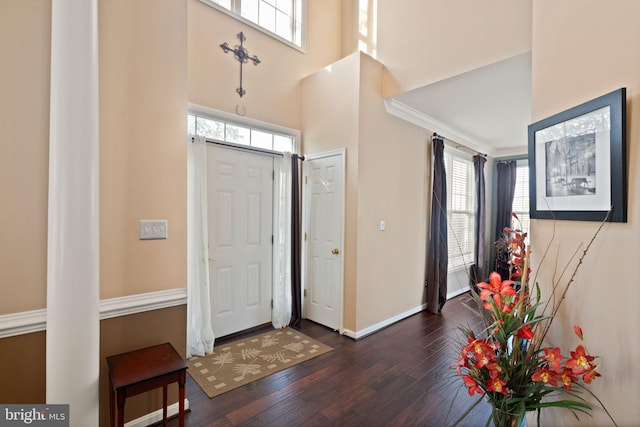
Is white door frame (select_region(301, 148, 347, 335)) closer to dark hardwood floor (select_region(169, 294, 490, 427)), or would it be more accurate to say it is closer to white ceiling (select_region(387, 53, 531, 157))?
dark hardwood floor (select_region(169, 294, 490, 427))

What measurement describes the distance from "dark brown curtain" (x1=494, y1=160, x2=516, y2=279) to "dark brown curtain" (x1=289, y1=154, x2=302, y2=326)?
4064 mm

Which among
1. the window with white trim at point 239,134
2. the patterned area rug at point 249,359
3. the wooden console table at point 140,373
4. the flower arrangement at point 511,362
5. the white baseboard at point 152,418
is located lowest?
the patterned area rug at point 249,359

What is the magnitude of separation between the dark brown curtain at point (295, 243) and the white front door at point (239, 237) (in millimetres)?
263

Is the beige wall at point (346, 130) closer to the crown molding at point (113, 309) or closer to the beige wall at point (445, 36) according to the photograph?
the beige wall at point (445, 36)

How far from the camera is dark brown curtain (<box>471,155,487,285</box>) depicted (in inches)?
199

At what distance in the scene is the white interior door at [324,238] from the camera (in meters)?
3.29

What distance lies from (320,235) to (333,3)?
129 inches

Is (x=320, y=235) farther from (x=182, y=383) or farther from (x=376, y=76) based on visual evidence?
A: (x=182, y=383)

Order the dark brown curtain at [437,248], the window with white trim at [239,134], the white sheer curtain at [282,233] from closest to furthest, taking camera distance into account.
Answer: the window with white trim at [239,134]
the white sheer curtain at [282,233]
the dark brown curtain at [437,248]

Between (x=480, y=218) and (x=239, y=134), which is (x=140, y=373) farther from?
(x=480, y=218)

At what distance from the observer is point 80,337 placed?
4.75 ft

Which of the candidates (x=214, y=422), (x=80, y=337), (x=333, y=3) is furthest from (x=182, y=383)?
(x=333, y=3)

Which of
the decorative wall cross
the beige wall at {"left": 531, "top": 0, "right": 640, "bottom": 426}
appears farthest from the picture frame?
the decorative wall cross

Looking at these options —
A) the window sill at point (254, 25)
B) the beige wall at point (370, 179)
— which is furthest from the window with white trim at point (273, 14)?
the beige wall at point (370, 179)
